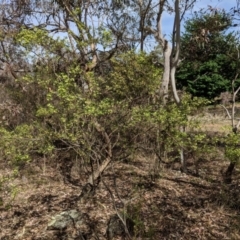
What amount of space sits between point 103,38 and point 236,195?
409 centimetres

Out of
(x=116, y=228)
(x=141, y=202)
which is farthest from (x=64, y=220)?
(x=141, y=202)

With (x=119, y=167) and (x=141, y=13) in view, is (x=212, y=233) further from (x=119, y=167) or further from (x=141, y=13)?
(x=141, y=13)

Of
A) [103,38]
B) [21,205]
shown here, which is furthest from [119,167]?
[103,38]

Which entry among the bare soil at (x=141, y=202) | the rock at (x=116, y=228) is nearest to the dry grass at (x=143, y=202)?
the bare soil at (x=141, y=202)

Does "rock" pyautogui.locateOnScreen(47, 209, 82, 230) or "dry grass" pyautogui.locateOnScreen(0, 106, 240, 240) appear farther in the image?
"rock" pyautogui.locateOnScreen(47, 209, 82, 230)

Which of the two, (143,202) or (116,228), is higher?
(143,202)

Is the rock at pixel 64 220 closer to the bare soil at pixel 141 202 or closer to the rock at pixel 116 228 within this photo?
the bare soil at pixel 141 202

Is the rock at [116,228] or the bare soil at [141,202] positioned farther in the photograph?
the bare soil at [141,202]

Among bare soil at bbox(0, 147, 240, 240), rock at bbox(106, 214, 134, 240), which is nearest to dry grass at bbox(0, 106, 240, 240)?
bare soil at bbox(0, 147, 240, 240)

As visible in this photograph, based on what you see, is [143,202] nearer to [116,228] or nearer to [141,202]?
[141,202]

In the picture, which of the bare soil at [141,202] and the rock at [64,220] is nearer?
the bare soil at [141,202]

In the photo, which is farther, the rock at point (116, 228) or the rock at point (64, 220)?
the rock at point (64, 220)

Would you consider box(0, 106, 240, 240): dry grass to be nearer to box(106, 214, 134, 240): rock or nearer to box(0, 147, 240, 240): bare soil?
box(0, 147, 240, 240): bare soil

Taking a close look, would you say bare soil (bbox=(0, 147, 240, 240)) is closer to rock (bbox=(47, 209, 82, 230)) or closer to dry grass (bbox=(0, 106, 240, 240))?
dry grass (bbox=(0, 106, 240, 240))
